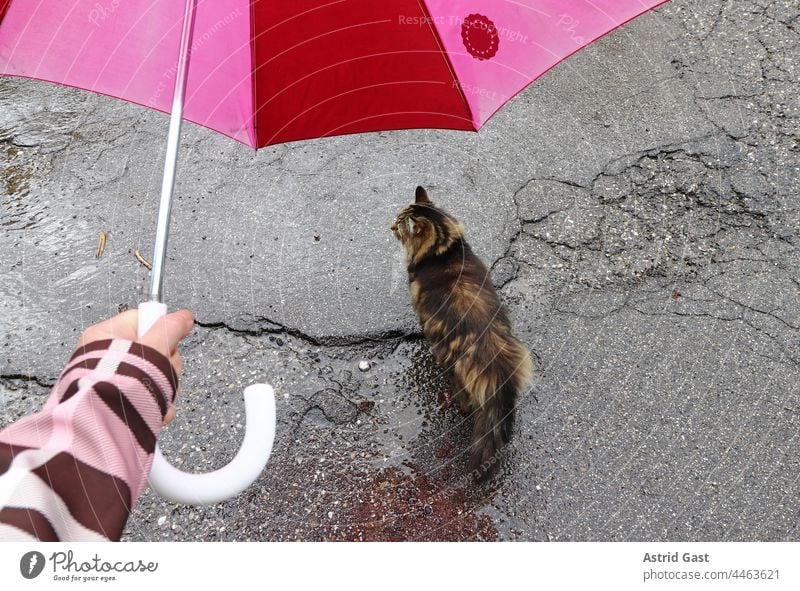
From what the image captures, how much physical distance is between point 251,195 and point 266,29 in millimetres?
1377

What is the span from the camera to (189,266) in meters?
2.92

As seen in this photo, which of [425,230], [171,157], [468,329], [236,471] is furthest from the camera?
[425,230]

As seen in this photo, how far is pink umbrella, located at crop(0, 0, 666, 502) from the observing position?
1.67 meters

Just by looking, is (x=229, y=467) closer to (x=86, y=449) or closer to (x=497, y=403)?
(x=86, y=449)

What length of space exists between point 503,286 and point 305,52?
4.82 ft

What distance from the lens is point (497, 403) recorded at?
2.10 meters

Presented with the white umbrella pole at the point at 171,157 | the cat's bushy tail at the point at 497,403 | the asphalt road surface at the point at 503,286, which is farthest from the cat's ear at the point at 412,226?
the white umbrella pole at the point at 171,157

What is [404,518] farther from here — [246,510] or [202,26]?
[202,26]

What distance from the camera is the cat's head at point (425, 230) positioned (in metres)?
2.45

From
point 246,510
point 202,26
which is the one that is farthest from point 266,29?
point 246,510

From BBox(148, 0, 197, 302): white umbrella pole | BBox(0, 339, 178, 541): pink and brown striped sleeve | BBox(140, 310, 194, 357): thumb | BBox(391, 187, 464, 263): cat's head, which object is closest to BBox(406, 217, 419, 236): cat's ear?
BBox(391, 187, 464, 263): cat's head

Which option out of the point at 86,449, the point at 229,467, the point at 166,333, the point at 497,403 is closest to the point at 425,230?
the point at 497,403

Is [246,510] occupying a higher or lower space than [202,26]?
lower

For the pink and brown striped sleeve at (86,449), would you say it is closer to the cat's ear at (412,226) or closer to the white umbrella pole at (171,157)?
the white umbrella pole at (171,157)
